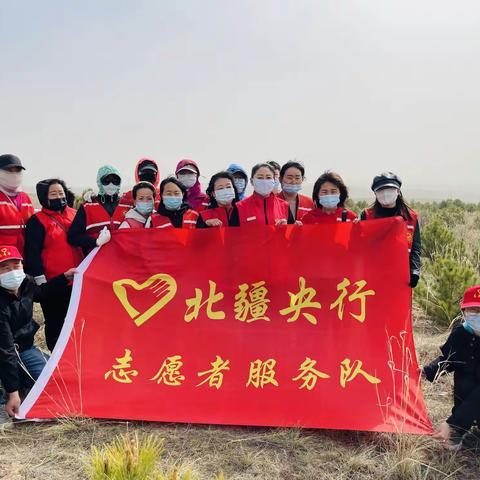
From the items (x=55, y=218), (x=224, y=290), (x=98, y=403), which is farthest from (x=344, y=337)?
(x=55, y=218)

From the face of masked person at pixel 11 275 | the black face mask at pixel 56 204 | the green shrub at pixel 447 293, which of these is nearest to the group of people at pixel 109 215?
the black face mask at pixel 56 204

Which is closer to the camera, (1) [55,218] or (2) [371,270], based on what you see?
(2) [371,270]

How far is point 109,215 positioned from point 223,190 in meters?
1.34

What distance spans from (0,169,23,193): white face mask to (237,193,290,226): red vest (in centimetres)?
237

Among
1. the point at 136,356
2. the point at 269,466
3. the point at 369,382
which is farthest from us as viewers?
the point at 136,356

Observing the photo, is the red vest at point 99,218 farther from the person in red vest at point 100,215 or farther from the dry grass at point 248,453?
the dry grass at point 248,453

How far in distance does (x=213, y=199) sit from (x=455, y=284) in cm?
337

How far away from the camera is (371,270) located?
Answer: 435cm

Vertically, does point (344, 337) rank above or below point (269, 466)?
above

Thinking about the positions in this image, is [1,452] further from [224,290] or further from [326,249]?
[326,249]

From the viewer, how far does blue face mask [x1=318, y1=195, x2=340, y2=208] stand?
188 inches

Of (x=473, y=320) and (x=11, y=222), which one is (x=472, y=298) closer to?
(x=473, y=320)

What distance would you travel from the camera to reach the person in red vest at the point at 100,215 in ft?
16.3

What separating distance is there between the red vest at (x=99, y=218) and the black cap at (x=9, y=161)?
2.62 ft
